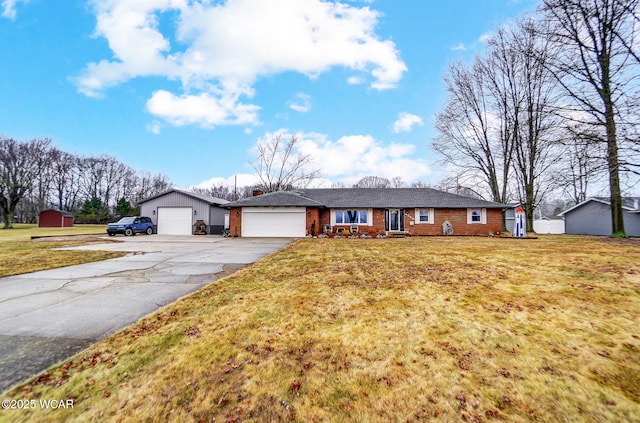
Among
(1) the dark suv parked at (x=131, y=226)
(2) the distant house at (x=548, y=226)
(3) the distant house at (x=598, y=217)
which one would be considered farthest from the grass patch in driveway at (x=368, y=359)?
(2) the distant house at (x=548, y=226)

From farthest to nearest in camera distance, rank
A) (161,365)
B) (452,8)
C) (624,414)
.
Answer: (452,8) → (161,365) → (624,414)

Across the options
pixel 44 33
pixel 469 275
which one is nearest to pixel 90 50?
pixel 44 33

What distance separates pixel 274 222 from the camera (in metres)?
18.9

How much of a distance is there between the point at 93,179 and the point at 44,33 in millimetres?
43673

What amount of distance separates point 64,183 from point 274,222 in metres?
45.6

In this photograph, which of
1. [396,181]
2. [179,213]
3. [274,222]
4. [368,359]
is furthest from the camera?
[396,181]

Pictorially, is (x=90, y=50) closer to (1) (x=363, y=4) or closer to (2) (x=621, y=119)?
(1) (x=363, y=4)

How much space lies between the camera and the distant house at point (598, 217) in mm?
21644

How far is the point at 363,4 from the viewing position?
10.6 m

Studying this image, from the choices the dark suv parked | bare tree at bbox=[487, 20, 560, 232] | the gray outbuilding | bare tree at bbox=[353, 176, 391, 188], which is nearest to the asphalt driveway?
the dark suv parked

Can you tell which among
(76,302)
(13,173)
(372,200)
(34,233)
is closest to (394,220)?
(372,200)

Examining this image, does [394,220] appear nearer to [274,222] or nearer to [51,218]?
[274,222]

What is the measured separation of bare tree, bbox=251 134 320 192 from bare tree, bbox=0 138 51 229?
87.3 ft

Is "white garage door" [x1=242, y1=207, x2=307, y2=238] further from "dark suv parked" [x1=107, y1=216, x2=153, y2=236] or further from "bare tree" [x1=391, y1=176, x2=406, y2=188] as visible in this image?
"bare tree" [x1=391, y1=176, x2=406, y2=188]
